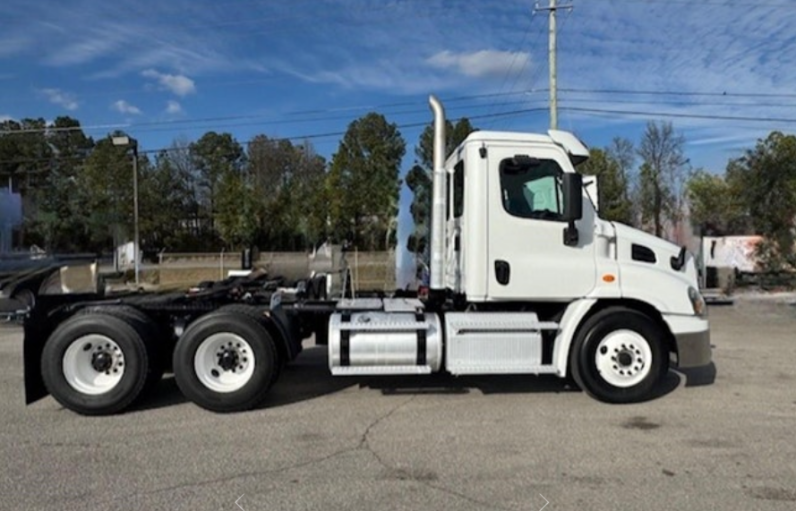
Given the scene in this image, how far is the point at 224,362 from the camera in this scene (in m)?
6.16

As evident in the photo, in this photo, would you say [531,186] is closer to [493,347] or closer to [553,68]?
[493,347]

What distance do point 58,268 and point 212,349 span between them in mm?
2497

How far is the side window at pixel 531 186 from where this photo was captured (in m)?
6.50

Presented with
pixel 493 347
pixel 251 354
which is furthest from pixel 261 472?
pixel 493 347

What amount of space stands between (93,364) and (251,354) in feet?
5.16

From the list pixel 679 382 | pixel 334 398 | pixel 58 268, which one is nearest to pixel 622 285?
pixel 679 382

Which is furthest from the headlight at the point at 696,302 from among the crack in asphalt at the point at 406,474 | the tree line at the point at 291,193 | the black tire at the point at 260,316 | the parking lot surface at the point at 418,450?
the tree line at the point at 291,193

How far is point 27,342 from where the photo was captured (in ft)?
20.1

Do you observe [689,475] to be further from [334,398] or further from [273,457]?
[334,398]

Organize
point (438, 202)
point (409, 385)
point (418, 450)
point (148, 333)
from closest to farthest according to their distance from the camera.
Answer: point (418, 450) < point (148, 333) < point (438, 202) < point (409, 385)

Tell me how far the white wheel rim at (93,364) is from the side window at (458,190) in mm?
3765

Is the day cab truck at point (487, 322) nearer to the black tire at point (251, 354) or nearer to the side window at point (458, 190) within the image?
the black tire at point (251, 354)

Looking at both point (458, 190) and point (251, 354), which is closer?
point (251, 354)

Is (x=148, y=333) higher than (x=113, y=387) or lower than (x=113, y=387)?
higher
